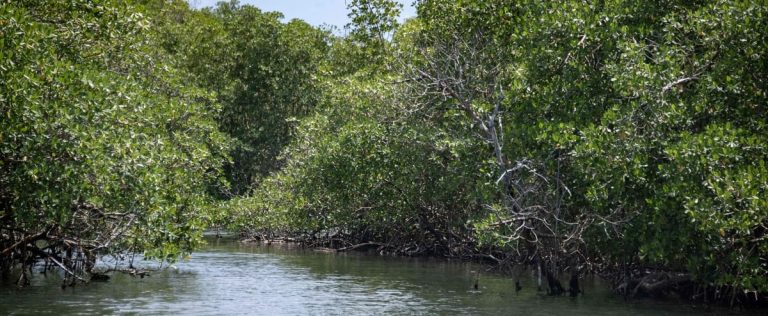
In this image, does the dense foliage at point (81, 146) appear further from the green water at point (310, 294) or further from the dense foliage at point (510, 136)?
the green water at point (310, 294)

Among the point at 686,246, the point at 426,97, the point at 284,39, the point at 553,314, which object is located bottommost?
the point at 553,314

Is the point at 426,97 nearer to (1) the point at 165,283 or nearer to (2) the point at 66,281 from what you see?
(1) the point at 165,283

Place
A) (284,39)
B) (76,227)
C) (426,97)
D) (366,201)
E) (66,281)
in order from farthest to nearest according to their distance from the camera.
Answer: (284,39) < (366,201) < (426,97) < (66,281) < (76,227)

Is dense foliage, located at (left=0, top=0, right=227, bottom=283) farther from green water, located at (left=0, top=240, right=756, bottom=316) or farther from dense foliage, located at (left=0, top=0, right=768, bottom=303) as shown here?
green water, located at (left=0, top=240, right=756, bottom=316)

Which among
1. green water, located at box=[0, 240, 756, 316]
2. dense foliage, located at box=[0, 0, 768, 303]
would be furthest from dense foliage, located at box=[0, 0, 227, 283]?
green water, located at box=[0, 240, 756, 316]

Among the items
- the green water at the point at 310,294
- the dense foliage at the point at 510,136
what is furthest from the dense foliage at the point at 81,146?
Result: the green water at the point at 310,294

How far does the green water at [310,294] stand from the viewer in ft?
57.1

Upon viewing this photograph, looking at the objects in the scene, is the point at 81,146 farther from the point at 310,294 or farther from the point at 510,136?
the point at 510,136

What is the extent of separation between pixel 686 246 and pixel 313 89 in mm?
31919

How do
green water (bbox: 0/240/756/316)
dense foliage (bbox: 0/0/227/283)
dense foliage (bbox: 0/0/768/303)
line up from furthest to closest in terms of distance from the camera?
green water (bbox: 0/240/756/316)
dense foliage (bbox: 0/0/768/303)
dense foliage (bbox: 0/0/227/283)

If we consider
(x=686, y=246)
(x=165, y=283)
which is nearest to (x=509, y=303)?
(x=686, y=246)

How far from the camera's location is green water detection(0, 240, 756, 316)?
17391 mm

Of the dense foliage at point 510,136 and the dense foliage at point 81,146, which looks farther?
the dense foliage at point 510,136

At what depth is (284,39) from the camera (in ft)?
150
